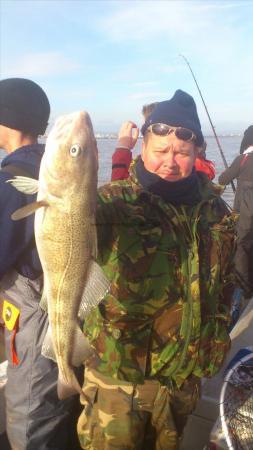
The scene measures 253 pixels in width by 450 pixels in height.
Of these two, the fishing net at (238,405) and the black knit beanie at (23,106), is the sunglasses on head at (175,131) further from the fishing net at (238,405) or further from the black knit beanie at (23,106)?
the fishing net at (238,405)

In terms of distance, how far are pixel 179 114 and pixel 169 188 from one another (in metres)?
0.58

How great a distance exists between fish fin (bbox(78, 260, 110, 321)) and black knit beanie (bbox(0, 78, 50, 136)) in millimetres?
1365

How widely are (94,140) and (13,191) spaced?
865mm

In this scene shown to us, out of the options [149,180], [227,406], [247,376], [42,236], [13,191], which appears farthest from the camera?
[247,376]

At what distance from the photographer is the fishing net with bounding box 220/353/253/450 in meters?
3.07

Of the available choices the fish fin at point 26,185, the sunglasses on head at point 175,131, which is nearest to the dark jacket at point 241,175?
the sunglasses on head at point 175,131

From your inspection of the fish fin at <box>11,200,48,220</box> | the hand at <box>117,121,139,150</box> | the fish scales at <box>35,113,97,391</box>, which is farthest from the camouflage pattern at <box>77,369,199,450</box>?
the hand at <box>117,121,139,150</box>

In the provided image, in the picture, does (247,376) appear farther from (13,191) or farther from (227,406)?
(13,191)

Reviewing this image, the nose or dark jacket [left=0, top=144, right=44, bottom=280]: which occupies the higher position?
the nose

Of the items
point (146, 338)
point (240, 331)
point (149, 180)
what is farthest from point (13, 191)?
point (240, 331)

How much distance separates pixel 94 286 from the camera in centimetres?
229

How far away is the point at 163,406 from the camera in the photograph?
288 centimetres

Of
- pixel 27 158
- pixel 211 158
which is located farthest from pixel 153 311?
pixel 211 158

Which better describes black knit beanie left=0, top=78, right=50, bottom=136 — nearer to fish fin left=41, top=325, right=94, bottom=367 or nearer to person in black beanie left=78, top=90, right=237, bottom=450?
person in black beanie left=78, top=90, right=237, bottom=450
